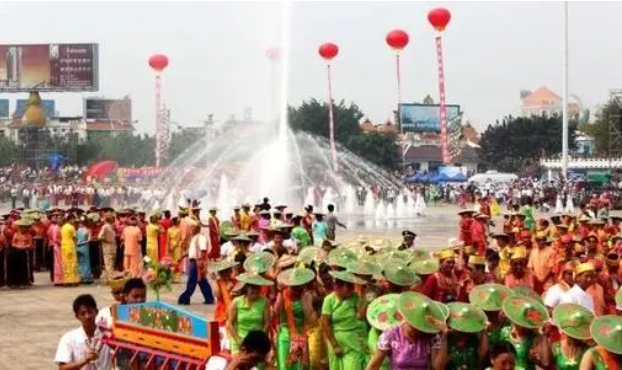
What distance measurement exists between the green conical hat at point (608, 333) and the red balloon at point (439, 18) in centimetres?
4445

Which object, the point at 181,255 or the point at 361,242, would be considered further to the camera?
the point at 181,255

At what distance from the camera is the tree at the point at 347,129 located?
87500mm

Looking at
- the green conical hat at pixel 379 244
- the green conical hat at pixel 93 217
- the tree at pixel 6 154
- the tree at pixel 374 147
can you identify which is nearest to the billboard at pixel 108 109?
the tree at pixel 6 154

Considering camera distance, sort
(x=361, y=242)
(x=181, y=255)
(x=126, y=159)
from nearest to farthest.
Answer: (x=361, y=242) < (x=181, y=255) < (x=126, y=159)

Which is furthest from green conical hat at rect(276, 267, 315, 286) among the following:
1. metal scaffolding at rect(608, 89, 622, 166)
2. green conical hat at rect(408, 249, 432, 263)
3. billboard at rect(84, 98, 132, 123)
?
billboard at rect(84, 98, 132, 123)

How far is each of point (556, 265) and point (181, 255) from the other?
939 cm

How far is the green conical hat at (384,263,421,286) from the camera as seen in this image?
8.85 m

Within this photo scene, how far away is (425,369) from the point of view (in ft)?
23.8

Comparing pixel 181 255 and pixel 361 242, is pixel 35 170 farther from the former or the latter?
pixel 361 242

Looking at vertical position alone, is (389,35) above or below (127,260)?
above

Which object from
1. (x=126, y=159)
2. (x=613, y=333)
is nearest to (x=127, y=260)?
(x=613, y=333)

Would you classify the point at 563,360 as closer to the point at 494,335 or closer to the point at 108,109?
the point at 494,335

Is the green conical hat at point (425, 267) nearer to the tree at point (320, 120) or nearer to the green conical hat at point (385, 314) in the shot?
A: the green conical hat at point (385, 314)

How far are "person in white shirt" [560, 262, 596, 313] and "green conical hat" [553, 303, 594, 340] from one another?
275 centimetres
